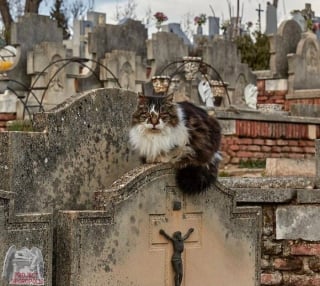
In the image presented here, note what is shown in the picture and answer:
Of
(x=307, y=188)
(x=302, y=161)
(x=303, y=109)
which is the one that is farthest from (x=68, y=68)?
(x=307, y=188)

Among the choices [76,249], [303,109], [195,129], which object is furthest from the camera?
[303,109]

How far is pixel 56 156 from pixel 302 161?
450 cm

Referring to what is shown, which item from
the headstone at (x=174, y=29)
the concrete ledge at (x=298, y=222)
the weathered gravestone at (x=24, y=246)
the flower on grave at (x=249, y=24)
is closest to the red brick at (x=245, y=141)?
the concrete ledge at (x=298, y=222)

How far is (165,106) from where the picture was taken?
239 inches

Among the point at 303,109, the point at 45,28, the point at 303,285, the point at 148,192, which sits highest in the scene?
the point at 45,28

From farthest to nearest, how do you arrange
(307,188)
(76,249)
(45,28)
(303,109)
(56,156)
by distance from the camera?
(45,28)
(303,109)
(307,188)
(56,156)
(76,249)

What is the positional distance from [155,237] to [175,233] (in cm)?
18

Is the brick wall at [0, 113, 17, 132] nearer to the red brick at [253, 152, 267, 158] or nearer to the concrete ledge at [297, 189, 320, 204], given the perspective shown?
the red brick at [253, 152, 267, 158]

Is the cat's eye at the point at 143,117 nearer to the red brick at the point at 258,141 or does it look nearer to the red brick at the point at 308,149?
the red brick at the point at 258,141

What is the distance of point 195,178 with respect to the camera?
6.06 meters

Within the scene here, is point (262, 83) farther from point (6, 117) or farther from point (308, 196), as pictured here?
point (308, 196)

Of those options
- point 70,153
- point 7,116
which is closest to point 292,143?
point 7,116

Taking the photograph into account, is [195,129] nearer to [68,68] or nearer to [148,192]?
[148,192]

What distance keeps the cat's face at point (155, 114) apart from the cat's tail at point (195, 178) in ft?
0.96
